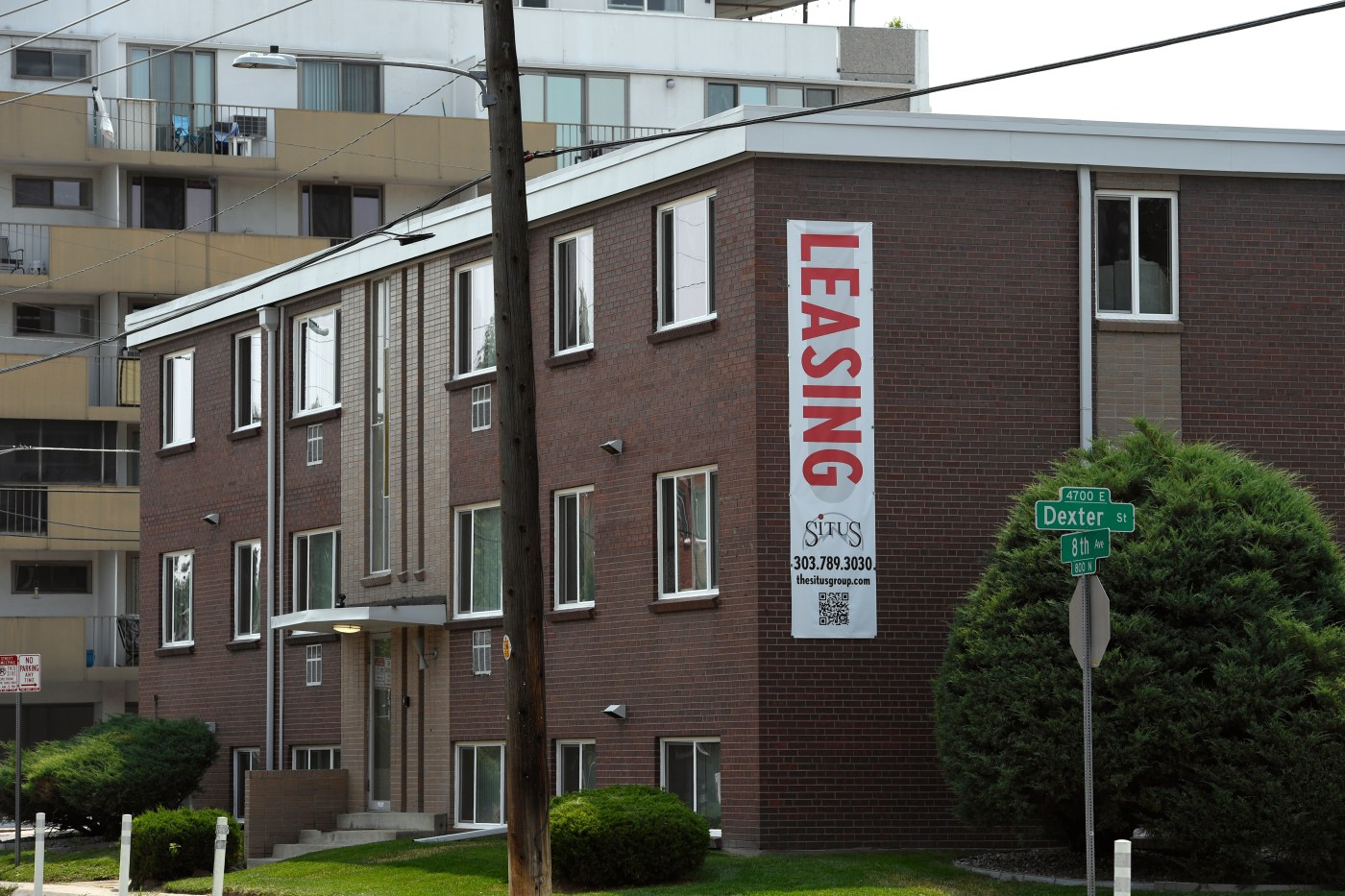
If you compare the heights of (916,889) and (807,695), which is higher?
(807,695)

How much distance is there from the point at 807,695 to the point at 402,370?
9.28 metres

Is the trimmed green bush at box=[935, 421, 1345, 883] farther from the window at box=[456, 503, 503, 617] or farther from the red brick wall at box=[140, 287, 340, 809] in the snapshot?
the red brick wall at box=[140, 287, 340, 809]

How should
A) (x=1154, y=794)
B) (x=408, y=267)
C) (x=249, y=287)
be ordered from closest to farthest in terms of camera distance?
1. (x=1154, y=794)
2. (x=408, y=267)
3. (x=249, y=287)

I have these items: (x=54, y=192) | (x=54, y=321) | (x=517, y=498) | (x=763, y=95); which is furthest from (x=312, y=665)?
(x=763, y=95)

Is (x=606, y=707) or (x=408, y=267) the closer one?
(x=606, y=707)

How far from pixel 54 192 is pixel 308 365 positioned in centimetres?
2170

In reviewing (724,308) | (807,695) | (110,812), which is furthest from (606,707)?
(110,812)

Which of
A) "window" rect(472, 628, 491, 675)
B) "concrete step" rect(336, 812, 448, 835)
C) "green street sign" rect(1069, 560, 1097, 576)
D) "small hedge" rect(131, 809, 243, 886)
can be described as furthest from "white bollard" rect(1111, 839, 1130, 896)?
"concrete step" rect(336, 812, 448, 835)

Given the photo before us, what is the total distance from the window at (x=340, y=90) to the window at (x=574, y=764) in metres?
28.7

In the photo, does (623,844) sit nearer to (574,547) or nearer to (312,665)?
(574,547)

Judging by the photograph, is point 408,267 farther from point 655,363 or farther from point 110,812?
point 110,812

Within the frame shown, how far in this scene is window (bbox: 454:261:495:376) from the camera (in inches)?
1083

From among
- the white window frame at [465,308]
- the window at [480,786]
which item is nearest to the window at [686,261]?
the white window frame at [465,308]

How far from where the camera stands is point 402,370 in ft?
95.6
